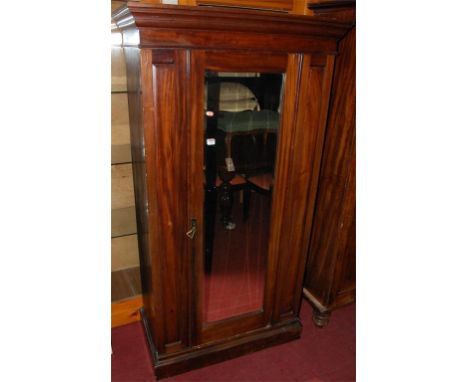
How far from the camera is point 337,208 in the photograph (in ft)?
6.13

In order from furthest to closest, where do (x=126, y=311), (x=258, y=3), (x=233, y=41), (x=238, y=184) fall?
(x=126, y=311), (x=258, y=3), (x=238, y=184), (x=233, y=41)

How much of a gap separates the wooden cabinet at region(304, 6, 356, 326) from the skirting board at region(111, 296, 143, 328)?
102 centimetres

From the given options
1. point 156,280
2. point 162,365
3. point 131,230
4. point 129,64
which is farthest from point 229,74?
point 162,365

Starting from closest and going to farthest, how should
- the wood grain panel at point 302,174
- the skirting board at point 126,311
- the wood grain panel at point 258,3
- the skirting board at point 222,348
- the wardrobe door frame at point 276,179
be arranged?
the wardrobe door frame at point 276,179, the wood grain panel at point 302,174, the wood grain panel at point 258,3, the skirting board at point 222,348, the skirting board at point 126,311

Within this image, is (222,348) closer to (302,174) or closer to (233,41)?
(302,174)

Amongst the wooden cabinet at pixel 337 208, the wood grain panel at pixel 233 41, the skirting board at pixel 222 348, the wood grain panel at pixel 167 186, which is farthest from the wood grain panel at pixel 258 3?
the skirting board at pixel 222 348

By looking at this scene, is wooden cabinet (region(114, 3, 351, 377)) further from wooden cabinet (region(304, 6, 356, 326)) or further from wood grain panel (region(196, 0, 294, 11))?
Result: wood grain panel (region(196, 0, 294, 11))

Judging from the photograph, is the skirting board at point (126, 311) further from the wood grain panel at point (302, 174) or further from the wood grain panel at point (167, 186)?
the wood grain panel at point (302, 174)

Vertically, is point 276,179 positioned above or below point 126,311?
above

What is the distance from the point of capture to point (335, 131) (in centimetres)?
179

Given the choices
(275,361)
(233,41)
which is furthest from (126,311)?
(233,41)

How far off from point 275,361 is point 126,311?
0.88 metres

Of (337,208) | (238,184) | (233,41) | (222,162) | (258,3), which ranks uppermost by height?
(258,3)

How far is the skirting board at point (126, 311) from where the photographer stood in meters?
2.01
